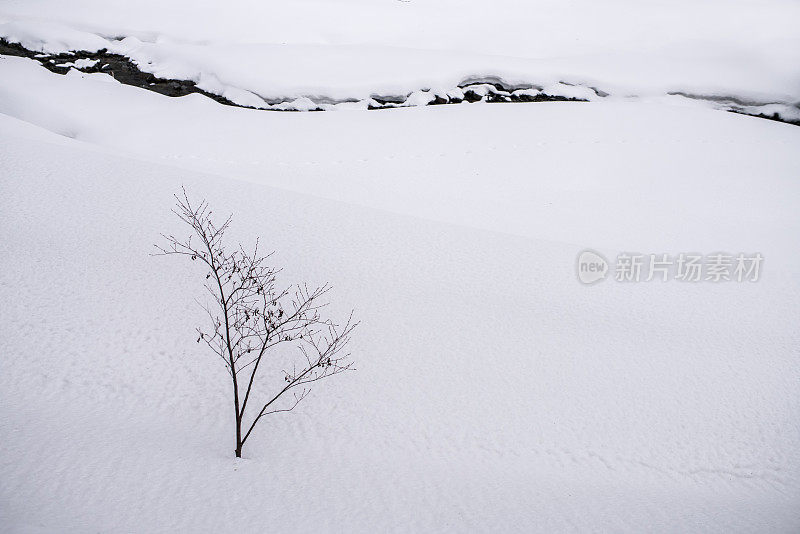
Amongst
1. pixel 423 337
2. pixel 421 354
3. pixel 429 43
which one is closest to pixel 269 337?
pixel 421 354

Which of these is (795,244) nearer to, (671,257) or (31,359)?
(671,257)

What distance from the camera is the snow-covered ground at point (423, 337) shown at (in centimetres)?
484

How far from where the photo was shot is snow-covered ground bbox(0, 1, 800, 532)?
4.84 meters

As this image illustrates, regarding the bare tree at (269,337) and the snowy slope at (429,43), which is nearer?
the bare tree at (269,337)

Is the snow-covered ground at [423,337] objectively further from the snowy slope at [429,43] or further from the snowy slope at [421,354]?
the snowy slope at [429,43]

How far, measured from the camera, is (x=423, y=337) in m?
7.14

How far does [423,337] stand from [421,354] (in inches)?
13.4

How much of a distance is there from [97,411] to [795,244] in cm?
1178

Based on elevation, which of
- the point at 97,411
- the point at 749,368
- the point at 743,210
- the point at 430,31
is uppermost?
the point at 430,31

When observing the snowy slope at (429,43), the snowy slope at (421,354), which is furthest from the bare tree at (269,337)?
the snowy slope at (429,43)

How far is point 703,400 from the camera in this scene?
20.8 feet

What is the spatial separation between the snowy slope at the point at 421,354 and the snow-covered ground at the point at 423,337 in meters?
0.03

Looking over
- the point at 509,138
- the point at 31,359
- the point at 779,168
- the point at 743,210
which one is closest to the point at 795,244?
the point at 743,210

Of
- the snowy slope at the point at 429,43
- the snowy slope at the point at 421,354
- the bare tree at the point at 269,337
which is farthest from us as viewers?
the snowy slope at the point at 429,43
